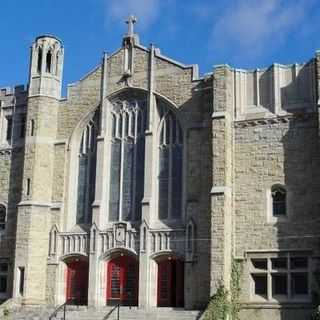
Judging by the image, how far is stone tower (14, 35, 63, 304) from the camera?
96.1 feet

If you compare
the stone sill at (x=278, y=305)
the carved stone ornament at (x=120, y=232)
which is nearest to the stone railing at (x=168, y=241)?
the carved stone ornament at (x=120, y=232)

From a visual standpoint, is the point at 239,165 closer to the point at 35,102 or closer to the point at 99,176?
the point at 99,176

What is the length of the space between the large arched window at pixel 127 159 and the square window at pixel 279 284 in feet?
20.8

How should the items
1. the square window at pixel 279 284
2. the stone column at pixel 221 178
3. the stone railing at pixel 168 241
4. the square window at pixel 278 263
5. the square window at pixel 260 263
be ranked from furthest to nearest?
the stone railing at pixel 168 241
the square window at pixel 260 263
the square window at pixel 278 263
the square window at pixel 279 284
the stone column at pixel 221 178

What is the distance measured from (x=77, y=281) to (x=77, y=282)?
0.04 meters

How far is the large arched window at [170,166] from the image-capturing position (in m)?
28.2

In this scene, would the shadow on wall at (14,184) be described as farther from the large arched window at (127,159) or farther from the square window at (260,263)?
the square window at (260,263)

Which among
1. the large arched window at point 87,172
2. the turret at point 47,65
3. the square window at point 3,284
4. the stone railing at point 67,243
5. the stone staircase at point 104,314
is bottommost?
the stone staircase at point 104,314

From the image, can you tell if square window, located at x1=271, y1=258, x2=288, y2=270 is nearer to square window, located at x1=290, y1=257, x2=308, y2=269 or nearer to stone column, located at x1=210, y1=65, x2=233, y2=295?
square window, located at x1=290, y1=257, x2=308, y2=269

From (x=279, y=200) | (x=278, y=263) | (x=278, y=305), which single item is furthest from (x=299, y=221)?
(x=278, y=305)

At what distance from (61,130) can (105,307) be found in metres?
8.48

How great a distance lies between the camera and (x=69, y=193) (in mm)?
30266

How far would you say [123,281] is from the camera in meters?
28.6

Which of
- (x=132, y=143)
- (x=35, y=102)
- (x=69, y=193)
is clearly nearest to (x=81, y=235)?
(x=69, y=193)
